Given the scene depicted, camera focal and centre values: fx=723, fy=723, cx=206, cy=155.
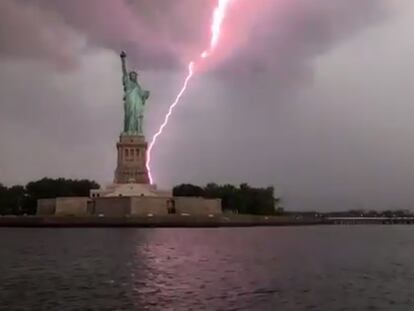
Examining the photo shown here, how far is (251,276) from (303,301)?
24.8 feet

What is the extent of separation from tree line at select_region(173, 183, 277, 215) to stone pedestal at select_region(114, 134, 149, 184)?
31084 millimetres

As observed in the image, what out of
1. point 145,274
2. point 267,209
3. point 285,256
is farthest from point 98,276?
point 267,209

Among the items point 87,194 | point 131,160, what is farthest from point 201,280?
point 87,194

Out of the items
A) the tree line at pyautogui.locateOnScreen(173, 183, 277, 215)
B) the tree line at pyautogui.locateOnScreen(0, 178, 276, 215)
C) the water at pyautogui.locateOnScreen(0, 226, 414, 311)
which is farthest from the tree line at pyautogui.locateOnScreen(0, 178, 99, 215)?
the water at pyautogui.locateOnScreen(0, 226, 414, 311)

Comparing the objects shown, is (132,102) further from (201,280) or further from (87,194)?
(201,280)

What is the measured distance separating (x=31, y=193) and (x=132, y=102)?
106 ft

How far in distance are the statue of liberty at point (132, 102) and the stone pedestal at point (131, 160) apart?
140cm

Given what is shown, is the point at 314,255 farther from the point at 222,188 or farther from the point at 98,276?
the point at 222,188

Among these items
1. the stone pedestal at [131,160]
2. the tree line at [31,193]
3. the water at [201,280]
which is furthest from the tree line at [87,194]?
the water at [201,280]

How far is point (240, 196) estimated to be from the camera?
128125 millimetres

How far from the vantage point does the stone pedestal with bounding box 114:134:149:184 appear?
319 feet

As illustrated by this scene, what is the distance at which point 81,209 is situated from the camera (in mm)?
94312

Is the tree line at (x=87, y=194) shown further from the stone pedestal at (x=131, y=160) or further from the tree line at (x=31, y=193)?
the stone pedestal at (x=131, y=160)

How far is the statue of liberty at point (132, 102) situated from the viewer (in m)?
98.8
